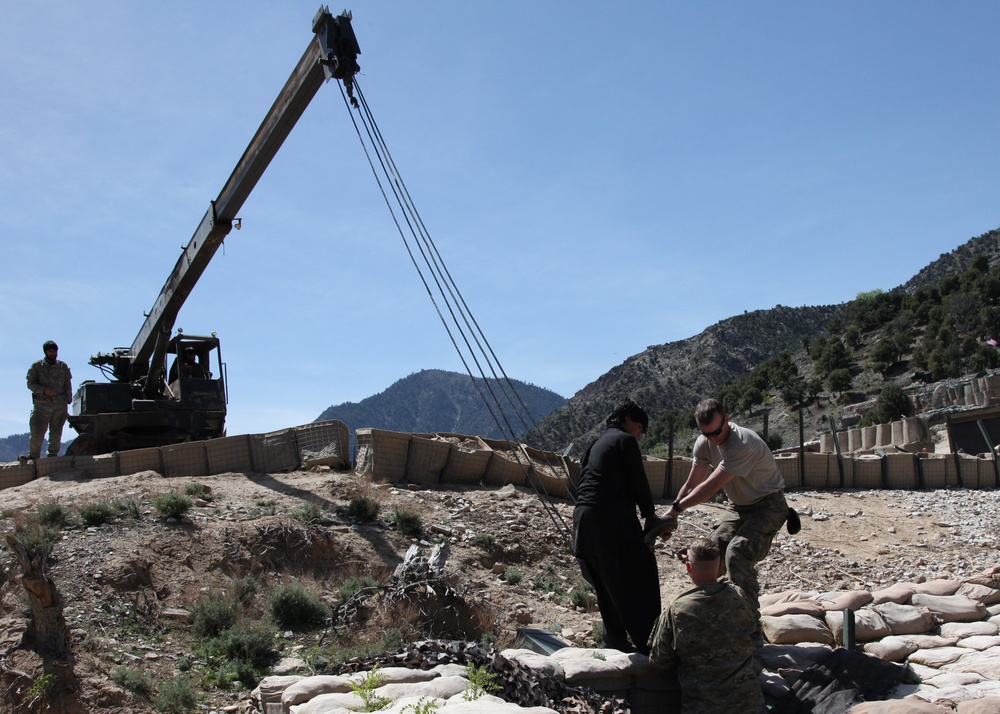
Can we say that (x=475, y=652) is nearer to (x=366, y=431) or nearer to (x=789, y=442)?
(x=366, y=431)

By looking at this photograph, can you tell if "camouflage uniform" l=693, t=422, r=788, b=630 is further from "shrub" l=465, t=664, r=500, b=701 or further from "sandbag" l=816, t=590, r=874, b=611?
"shrub" l=465, t=664, r=500, b=701

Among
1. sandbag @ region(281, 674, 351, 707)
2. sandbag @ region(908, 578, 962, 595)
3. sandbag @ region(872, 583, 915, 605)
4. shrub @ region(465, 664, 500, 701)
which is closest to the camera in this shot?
shrub @ region(465, 664, 500, 701)

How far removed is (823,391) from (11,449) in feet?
472

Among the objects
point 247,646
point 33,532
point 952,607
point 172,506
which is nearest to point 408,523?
point 172,506

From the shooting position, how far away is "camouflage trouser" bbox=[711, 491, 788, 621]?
543 centimetres

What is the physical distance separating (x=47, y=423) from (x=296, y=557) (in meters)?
7.15

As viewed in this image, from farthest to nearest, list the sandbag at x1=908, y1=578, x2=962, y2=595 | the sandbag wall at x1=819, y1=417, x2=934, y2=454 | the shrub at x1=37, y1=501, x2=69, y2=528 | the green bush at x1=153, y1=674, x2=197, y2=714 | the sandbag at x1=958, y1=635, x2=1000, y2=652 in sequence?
the sandbag wall at x1=819, y1=417, x2=934, y2=454, the shrub at x1=37, y1=501, x2=69, y2=528, the sandbag at x1=908, y1=578, x2=962, y2=595, the sandbag at x1=958, y1=635, x2=1000, y2=652, the green bush at x1=153, y1=674, x2=197, y2=714

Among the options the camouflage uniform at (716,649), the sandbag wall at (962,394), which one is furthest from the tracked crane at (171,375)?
the sandbag wall at (962,394)

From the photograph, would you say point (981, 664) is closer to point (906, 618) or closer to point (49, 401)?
point (906, 618)

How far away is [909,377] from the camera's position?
53531 mm

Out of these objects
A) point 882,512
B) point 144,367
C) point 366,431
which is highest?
point 144,367

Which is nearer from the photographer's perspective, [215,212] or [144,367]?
[215,212]

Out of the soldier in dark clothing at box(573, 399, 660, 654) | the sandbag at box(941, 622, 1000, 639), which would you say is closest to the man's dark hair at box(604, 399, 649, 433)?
the soldier in dark clothing at box(573, 399, 660, 654)

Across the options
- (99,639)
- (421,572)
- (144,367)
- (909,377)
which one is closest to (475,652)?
(421,572)
